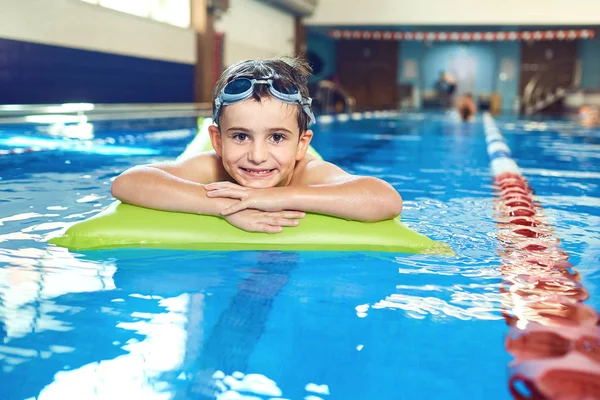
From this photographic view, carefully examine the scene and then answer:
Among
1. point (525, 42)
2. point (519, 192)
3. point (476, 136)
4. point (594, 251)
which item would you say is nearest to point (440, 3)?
point (525, 42)

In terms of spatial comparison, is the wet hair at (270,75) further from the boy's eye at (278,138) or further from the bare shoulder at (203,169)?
the bare shoulder at (203,169)

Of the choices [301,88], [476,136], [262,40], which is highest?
[262,40]

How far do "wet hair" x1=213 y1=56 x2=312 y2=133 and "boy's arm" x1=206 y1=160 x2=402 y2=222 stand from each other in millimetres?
201

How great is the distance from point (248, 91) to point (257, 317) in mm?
733

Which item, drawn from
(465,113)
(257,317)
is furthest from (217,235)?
(465,113)

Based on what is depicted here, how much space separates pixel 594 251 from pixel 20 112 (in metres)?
6.91

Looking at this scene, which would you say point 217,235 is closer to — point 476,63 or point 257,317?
point 257,317

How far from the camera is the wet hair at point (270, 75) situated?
1.86 m

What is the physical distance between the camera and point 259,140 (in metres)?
1.84

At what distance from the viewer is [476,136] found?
8.33m

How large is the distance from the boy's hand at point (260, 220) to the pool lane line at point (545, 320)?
623mm

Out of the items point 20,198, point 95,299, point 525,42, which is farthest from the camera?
point 525,42

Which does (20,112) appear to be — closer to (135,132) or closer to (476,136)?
(135,132)

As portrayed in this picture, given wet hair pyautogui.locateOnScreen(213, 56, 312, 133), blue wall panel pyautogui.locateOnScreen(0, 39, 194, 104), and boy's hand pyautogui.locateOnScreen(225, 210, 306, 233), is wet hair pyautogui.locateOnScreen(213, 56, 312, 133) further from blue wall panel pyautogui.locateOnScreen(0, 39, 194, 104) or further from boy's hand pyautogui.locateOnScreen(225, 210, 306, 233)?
blue wall panel pyautogui.locateOnScreen(0, 39, 194, 104)
